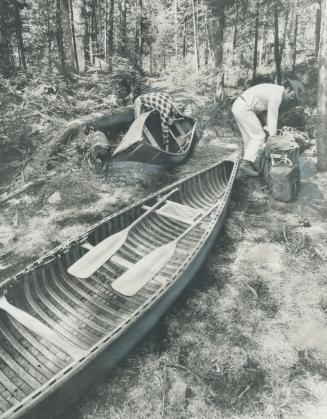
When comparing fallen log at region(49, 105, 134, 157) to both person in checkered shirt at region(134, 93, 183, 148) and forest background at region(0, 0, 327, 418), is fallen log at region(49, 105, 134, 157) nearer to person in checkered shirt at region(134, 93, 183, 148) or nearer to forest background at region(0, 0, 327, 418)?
forest background at region(0, 0, 327, 418)

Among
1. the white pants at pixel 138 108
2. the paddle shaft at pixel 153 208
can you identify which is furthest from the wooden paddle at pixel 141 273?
the white pants at pixel 138 108

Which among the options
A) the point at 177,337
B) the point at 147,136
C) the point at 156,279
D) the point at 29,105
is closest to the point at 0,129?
the point at 29,105

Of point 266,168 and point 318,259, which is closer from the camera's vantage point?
point 318,259

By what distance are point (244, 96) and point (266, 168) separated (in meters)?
1.94

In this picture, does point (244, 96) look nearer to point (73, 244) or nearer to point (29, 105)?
point (73, 244)

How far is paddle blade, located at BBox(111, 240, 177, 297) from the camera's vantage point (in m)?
4.49

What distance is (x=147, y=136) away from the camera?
1016 centimetres

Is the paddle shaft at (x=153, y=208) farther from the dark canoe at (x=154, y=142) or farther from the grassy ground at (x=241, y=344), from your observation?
the dark canoe at (x=154, y=142)

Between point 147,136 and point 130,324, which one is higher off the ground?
point 147,136

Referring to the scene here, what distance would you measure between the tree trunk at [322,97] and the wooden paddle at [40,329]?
744 centimetres

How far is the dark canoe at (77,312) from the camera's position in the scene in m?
3.48

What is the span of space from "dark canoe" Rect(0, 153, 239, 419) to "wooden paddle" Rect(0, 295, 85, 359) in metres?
0.01

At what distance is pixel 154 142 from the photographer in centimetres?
1026

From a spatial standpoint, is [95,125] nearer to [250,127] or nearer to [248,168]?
[250,127]
